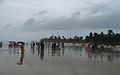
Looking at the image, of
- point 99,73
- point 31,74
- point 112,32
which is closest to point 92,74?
point 99,73

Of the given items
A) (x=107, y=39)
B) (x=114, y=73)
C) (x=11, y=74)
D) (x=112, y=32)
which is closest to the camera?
(x=11, y=74)

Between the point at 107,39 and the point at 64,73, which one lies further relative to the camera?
the point at 107,39

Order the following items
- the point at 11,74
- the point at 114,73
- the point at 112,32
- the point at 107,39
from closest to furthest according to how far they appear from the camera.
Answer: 1. the point at 11,74
2. the point at 114,73
3. the point at 107,39
4. the point at 112,32

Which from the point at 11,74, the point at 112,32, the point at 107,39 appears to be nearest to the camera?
the point at 11,74

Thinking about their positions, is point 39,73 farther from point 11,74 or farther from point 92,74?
point 92,74

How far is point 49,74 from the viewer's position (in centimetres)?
1009

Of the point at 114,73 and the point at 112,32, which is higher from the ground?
the point at 112,32

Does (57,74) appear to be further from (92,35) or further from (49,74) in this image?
(92,35)

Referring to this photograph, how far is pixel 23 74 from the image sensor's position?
10.0 m

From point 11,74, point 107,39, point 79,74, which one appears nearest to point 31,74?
point 11,74

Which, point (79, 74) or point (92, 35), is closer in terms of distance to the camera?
point (79, 74)

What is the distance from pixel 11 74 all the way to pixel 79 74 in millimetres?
3666

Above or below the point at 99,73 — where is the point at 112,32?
above

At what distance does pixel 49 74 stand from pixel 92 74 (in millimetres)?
2349
